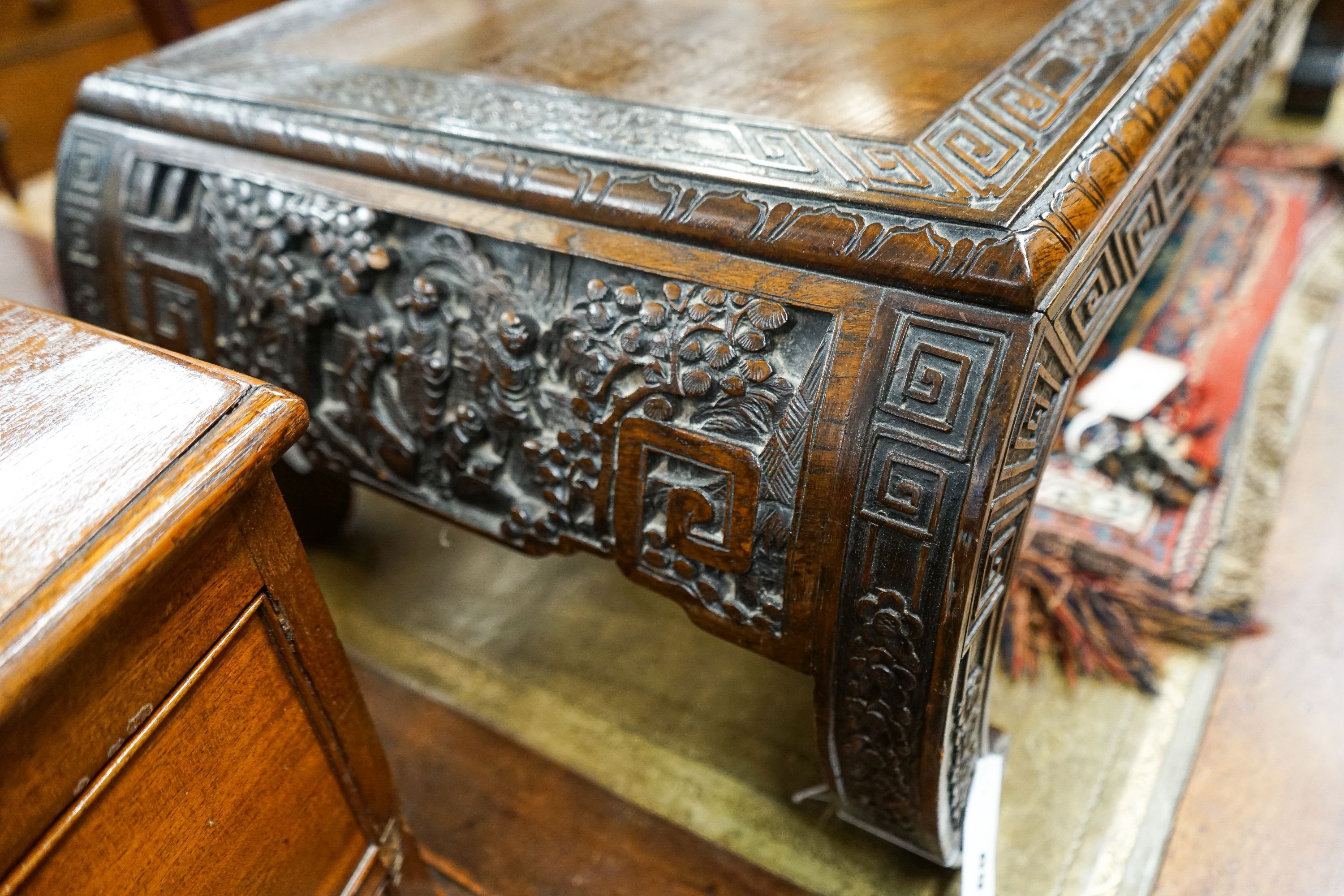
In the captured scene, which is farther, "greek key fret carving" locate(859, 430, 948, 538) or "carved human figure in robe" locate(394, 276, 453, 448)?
"carved human figure in robe" locate(394, 276, 453, 448)

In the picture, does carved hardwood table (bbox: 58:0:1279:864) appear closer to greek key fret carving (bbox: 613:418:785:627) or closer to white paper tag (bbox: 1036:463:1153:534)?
greek key fret carving (bbox: 613:418:785:627)

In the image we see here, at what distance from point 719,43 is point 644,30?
117 millimetres

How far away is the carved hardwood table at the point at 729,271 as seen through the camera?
0.70 m

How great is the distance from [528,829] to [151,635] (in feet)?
2.01

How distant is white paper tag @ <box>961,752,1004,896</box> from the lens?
847 millimetres

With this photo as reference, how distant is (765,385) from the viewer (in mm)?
748

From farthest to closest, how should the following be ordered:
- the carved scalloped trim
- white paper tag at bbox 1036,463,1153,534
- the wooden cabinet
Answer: white paper tag at bbox 1036,463,1153,534
the carved scalloped trim
the wooden cabinet

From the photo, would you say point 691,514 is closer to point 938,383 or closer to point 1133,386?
point 938,383

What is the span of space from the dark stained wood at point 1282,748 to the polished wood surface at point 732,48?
2.47 feet

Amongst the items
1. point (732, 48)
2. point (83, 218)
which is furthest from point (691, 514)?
point (83, 218)

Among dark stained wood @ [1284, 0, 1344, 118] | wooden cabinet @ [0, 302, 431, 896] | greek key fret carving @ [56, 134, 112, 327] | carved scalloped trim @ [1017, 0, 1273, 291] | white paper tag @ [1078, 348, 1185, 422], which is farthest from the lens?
dark stained wood @ [1284, 0, 1344, 118]

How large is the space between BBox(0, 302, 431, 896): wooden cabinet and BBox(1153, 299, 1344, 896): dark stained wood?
826 mm

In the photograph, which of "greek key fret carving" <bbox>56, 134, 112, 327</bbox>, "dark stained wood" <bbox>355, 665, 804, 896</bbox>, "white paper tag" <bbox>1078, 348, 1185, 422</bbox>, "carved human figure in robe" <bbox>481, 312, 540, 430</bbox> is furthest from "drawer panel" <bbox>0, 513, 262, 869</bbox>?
"white paper tag" <bbox>1078, 348, 1185, 422</bbox>

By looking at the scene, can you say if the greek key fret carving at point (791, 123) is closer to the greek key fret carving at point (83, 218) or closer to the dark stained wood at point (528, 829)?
the greek key fret carving at point (83, 218)
